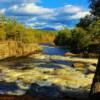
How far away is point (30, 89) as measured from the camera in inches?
1244

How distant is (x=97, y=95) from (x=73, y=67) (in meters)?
27.1

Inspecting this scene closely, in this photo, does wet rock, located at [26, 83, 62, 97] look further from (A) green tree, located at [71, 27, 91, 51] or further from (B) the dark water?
(A) green tree, located at [71, 27, 91, 51]

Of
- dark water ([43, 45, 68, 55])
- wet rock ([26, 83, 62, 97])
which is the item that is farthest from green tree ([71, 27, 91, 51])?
wet rock ([26, 83, 62, 97])

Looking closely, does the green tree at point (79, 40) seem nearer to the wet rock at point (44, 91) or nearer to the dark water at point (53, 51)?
the dark water at point (53, 51)

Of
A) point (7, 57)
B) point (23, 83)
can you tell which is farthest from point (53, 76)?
Answer: point (7, 57)

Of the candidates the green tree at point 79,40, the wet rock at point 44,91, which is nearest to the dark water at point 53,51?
the green tree at point 79,40

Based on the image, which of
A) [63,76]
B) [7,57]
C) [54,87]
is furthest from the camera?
[7,57]

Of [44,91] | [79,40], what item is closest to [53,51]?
[79,40]

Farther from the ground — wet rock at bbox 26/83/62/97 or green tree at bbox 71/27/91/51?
green tree at bbox 71/27/91/51

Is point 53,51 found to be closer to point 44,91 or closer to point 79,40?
point 79,40

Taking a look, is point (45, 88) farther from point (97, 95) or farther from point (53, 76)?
point (97, 95)

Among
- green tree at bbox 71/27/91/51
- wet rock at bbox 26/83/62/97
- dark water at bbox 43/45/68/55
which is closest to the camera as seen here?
wet rock at bbox 26/83/62/97

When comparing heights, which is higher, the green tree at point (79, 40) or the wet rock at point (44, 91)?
the green tree at point (79, 40)

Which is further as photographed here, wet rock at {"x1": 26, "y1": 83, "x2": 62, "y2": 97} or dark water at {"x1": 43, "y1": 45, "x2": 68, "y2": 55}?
dark water at {"x1": 43, "y1": 45, "x2": 68, "y2": 55}
